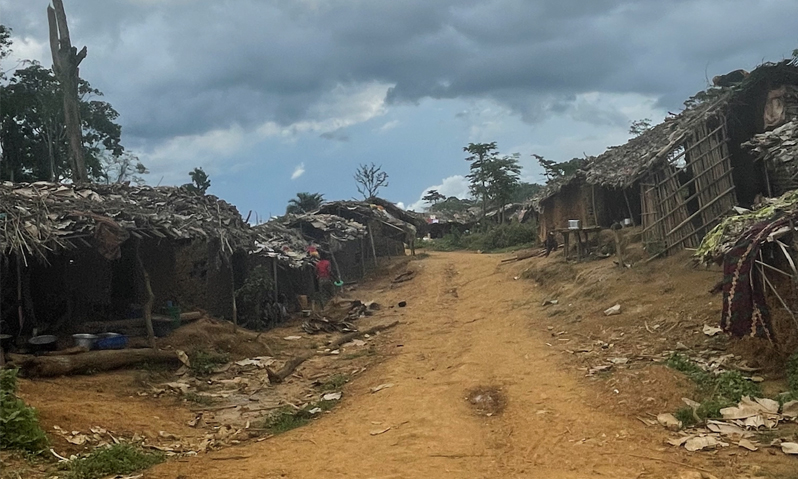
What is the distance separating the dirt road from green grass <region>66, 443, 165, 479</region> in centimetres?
25

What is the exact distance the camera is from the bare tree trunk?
62.4 ft

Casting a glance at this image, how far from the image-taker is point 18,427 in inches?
217

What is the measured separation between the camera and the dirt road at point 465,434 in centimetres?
536

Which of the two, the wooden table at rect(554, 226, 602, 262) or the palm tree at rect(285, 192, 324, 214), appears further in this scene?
the palm tree at rect(285, 192, 324, 214)

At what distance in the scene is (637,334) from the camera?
962 cm

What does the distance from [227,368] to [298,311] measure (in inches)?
236

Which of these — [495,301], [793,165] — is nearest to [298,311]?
[495,301]

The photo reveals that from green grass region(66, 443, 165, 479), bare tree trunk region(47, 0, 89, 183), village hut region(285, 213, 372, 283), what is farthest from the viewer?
village hut region(285, 213, 372, 283)

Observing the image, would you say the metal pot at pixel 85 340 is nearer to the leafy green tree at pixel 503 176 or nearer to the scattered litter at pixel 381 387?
the scattered litter at pixel 381 387

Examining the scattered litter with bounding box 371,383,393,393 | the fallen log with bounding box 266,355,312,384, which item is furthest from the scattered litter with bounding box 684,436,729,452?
the fallen log with bounding box 266,355,312,384

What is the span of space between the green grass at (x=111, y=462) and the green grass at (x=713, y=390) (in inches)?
207

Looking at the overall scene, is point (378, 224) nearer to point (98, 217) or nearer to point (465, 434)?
point (98, 217)

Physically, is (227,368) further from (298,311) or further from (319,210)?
(319,210)

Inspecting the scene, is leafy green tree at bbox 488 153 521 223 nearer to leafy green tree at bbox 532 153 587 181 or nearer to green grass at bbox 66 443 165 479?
leafy green tree at bbox 532 153 587 181
